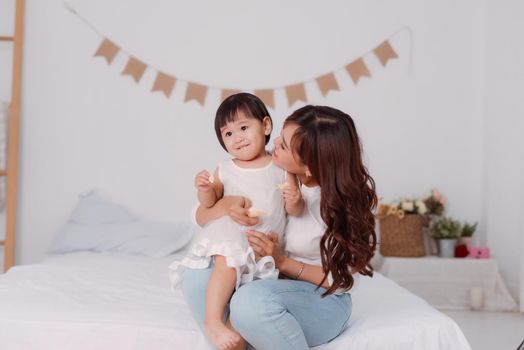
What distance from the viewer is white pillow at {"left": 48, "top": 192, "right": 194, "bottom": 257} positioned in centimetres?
349

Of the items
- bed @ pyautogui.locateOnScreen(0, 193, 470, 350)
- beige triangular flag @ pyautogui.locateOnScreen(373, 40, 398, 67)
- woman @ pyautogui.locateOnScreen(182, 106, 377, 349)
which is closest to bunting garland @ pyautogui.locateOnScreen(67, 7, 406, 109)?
beige triangular flag @ pyautogui.locateOnScreen(373, 40, 398, 67)

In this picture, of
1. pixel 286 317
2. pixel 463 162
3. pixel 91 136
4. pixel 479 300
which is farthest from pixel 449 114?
pixel 286 317

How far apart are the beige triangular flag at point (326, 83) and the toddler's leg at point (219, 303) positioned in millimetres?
2292

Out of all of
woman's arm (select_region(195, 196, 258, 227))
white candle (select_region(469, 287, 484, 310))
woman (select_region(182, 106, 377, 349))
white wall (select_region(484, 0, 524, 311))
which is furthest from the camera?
white wall (select_region(484, 0, 524, 311))

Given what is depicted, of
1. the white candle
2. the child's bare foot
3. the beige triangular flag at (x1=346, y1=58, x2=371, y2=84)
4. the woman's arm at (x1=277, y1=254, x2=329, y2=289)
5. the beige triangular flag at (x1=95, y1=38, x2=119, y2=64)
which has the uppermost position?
the beige triangular flag at (x1=95, y1=38, x2=119, y2=64)

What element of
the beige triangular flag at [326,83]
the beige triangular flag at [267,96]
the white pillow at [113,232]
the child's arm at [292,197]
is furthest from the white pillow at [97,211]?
the child's arm at [292,197]

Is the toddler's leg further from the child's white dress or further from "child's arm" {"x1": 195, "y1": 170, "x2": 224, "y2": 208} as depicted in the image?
"child's arm" {"x1": 195, "y1": 170, "x2": 224, "y2": 208}

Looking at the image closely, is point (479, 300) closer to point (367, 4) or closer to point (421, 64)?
point (421, 64)

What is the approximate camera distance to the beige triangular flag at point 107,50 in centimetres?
386

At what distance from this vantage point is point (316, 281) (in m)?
1.84

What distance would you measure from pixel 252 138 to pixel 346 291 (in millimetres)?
503

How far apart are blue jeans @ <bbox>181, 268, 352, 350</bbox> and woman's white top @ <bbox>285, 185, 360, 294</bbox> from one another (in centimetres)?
11

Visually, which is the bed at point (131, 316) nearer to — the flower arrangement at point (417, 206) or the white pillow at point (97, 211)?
the white pillow at point (97, 211)

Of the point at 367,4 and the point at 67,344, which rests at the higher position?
the point at 367,4
